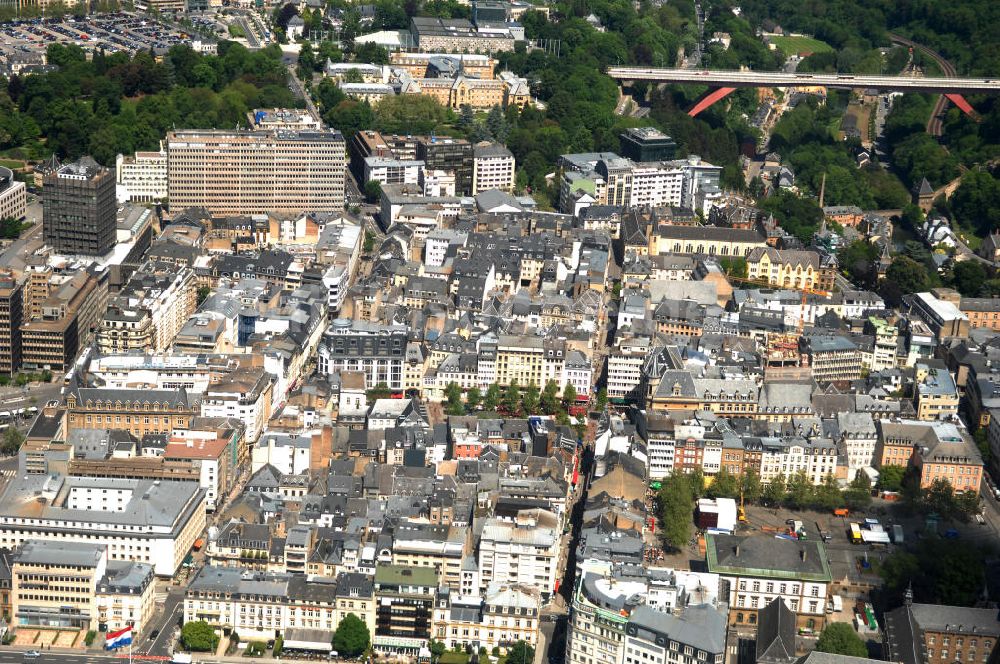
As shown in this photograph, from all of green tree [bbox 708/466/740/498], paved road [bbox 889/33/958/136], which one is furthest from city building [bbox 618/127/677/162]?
green tree [bbox 708/466/740/498]

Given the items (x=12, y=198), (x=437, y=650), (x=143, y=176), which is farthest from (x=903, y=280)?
(x=12, y=198)

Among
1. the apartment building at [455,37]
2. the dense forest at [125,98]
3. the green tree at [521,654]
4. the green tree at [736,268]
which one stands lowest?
the green tree at [521,654]

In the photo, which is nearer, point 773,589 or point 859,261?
point 773,589

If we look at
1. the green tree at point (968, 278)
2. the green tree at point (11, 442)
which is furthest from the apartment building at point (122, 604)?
the green tree at point (968, 278)

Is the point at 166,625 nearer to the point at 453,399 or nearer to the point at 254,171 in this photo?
the point at 453,399

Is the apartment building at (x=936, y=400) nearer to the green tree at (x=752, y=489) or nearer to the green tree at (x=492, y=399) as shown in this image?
the green tree at (x=752, y=489)

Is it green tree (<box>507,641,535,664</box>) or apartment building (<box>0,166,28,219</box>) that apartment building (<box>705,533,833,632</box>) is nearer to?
green tree (<box>507,641,535,664</box>)
